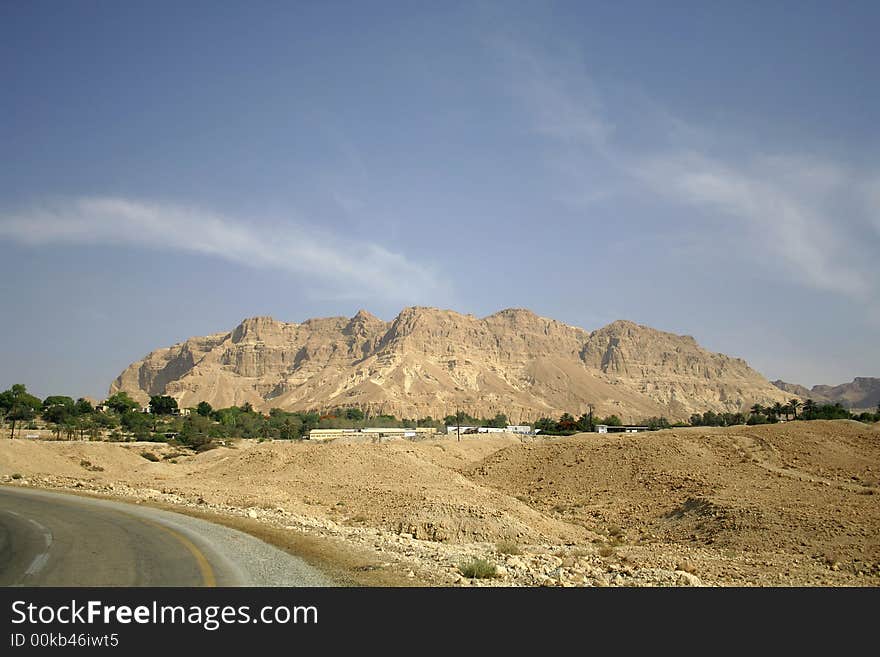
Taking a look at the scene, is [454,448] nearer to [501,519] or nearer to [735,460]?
[735,460]

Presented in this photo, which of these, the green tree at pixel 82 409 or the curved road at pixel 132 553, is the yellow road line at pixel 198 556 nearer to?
the curved road at pixel 132 553

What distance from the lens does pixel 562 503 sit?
116 feet

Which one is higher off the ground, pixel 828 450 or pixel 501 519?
pixel 828 450

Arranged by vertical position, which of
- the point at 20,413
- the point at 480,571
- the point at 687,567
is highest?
the point at 480,571

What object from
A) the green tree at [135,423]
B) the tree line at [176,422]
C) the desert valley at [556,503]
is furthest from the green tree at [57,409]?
the desert valley at [556,503]

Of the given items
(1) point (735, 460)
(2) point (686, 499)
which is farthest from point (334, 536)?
(1) point (735, 460)

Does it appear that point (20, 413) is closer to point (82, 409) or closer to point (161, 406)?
point (82, 409)

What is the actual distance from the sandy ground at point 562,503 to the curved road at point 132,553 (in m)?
1.23

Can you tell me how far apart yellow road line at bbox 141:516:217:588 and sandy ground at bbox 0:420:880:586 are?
88.6 inches

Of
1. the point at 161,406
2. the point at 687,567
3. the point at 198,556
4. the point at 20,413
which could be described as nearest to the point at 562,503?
the point at 687,567

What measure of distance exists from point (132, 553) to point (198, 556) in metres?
1.37
